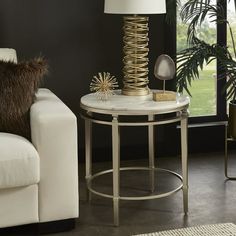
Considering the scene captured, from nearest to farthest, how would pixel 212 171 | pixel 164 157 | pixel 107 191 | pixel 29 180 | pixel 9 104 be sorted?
pixel 29 180
pixel 9 104
pixel 107 191
pixel 212 171
pixel 164 157

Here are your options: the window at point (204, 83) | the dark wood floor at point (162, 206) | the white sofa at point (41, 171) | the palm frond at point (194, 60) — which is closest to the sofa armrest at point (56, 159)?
the white sofa at point (41, 171)

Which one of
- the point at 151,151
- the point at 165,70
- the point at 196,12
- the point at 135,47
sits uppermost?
the point at 196,12

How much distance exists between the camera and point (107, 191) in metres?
3.48

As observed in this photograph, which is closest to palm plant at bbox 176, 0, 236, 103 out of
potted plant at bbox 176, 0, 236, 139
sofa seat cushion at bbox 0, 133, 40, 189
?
potted plant at bbox 176, 0, 236, 139

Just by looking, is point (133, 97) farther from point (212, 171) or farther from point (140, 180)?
point (212, 171)

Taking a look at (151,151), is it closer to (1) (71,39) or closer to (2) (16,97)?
(2) (16,97)

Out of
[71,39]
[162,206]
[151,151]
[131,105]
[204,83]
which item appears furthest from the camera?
[204,83]

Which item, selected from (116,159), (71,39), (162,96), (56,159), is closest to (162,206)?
(116,159)

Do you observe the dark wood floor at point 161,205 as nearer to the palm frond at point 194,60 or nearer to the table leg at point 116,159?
the table leg at point 116,159

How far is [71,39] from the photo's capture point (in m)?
3.88

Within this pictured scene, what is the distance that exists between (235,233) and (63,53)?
1.74 m

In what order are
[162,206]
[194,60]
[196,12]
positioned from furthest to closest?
1. [196,12]
2. [194,60]
3. [162,206]

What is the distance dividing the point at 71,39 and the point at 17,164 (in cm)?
145

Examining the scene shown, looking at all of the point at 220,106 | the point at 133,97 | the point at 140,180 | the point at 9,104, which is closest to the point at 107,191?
the point at 140,180
